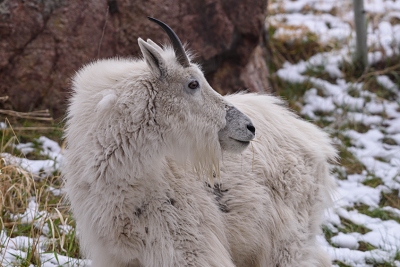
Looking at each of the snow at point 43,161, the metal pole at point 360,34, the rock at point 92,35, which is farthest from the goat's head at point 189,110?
the metal pole at point 360,34

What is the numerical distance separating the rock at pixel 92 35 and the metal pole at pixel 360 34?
1.95 m

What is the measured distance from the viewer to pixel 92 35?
715 centimetres

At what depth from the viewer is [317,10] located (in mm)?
10883

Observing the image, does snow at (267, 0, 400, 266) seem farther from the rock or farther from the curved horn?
the curved horn

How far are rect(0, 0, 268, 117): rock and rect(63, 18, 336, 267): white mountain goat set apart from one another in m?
2.39

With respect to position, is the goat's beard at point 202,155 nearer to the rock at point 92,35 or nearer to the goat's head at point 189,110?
the goat's head at point 189,110

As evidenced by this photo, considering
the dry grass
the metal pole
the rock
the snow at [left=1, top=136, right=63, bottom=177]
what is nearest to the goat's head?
the dry grass

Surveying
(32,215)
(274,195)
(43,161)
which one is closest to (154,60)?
(274,195)

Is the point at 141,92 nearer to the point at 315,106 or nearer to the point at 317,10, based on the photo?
the point at 315,106

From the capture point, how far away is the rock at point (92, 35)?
6.93 metres

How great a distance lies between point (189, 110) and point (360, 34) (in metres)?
5.57

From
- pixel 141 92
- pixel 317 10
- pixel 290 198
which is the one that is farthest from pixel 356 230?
pixel 317 10

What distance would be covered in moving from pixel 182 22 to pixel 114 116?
3.53 meters

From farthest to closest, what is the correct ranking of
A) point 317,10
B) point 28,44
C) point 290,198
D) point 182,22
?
point 317,10, point 182,22, point 28,44, point 290,198
